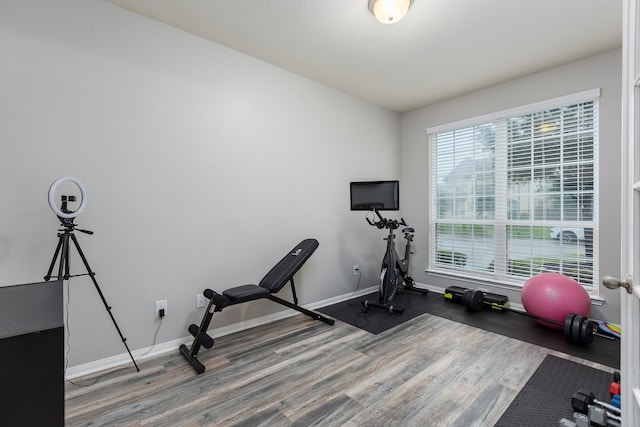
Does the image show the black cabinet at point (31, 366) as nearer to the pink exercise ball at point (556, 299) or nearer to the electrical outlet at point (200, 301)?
the electrical outlet at point (200, 301)

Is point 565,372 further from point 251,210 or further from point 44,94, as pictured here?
point 44,94

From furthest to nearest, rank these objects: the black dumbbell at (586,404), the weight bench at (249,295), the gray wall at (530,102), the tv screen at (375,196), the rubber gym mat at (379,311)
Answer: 1. the tv screen at (375,196)
2. the rubber gym mat at (379,311)
3. the gray wall at (530,102)
4. the weight bench at (249,295)
5. the black dumbbell at (586,404)

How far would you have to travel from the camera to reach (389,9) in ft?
7.28

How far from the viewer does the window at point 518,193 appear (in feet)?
10.6

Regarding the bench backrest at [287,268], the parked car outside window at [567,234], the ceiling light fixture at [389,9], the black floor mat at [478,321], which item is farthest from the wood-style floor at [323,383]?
the ceiling light fixture at [389,9]

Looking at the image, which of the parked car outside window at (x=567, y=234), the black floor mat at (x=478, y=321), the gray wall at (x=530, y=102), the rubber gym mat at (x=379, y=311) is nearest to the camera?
the black floor mat at (x=478, y=321)

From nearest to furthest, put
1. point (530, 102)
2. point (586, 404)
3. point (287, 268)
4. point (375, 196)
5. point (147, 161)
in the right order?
point (586, 404), point (147, 161), point (287, 268), point (530, 102), point (375, 196)

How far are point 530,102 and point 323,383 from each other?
382 cm

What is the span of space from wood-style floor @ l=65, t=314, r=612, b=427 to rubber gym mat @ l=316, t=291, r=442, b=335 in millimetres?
273

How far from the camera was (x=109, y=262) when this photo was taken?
2.31m

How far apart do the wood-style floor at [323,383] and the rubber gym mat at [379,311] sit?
273mm

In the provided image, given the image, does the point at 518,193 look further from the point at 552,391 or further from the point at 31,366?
the point at 31,366

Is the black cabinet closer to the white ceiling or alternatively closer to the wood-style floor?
the wood-style floor

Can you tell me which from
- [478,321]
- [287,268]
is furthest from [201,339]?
[478,321]
